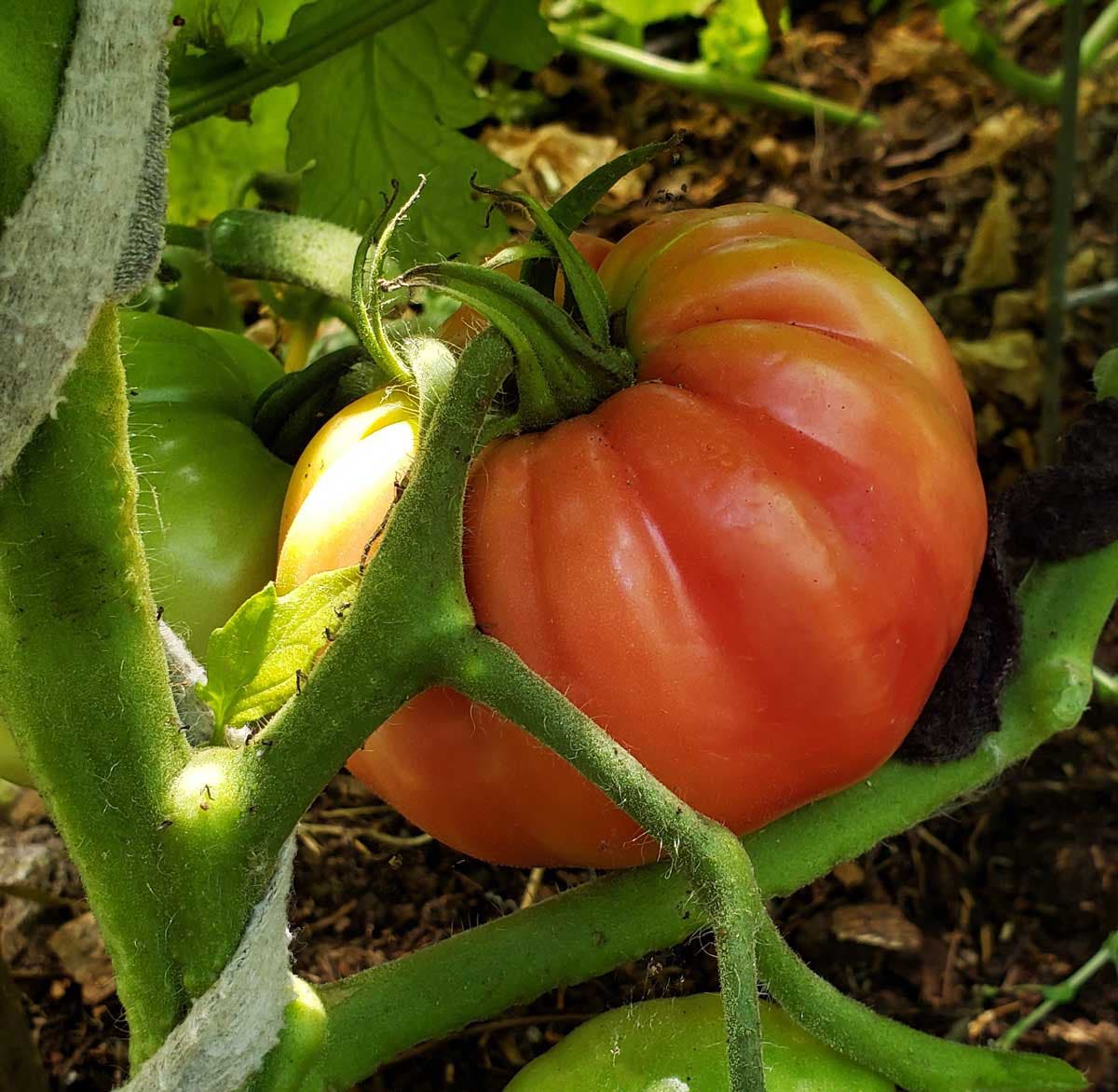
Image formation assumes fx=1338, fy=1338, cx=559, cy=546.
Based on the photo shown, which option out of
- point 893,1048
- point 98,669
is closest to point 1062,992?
point 893,1048

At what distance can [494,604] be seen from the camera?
0.80 meters

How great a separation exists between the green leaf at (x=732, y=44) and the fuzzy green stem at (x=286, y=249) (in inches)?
34.9

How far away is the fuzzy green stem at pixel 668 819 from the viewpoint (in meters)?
0.64

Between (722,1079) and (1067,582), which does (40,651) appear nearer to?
(722,1079)

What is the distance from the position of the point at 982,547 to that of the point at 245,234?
63cm

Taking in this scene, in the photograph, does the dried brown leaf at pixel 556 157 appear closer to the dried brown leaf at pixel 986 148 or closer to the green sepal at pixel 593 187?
the dried brown leaf at pixel 986 148

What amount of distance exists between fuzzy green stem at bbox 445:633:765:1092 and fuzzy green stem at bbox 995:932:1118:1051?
0.60 metres

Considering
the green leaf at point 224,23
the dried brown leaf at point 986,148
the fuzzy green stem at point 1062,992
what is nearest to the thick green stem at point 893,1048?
the fuzzy green stem at point 1062,992

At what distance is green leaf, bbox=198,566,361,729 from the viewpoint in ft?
2.42

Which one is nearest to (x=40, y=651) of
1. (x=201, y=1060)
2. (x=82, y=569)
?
(x=82, y=569)

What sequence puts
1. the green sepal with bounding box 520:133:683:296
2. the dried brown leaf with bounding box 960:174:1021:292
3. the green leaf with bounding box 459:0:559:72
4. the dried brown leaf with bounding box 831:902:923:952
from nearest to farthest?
the green sepal with bounding box 520:133:683:296
the dried brown leaf with bounding box 831:902:923:952
the green leaf with bounding box 459:0:559:72
the dried brown leaf with bounding box 960:174:1021:292

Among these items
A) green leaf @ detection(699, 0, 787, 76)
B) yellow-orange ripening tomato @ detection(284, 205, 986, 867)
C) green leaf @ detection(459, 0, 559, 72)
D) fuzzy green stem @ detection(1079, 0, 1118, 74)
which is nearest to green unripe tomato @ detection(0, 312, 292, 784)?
yellow-orange ripening tomato @ detection(284, 205, 986, 867)

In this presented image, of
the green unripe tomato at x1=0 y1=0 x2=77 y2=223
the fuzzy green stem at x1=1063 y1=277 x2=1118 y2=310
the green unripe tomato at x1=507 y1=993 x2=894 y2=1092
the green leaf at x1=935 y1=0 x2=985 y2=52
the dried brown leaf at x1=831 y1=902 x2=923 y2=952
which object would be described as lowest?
the dried brown leaf at x1=831 y1=902 x2=923 y2=952

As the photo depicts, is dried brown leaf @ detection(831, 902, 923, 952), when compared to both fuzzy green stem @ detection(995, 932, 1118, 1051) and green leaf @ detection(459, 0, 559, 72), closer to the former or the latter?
fuzzy green stem @ detection(995, 932, 1118, 1051)
